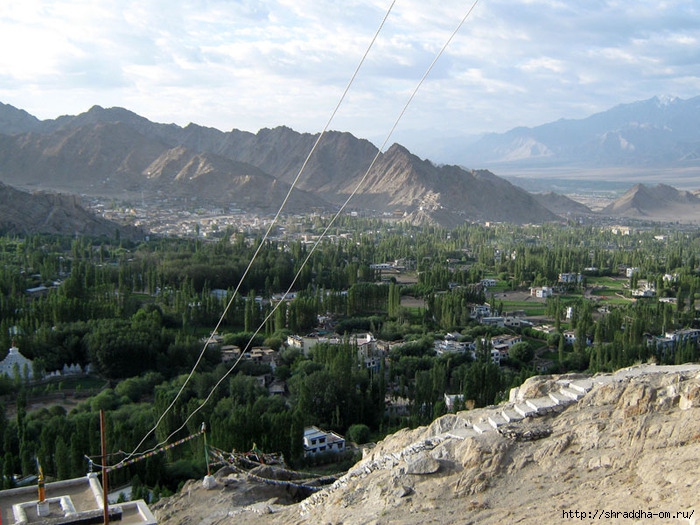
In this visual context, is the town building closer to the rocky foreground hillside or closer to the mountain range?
the rocky foreground hillside

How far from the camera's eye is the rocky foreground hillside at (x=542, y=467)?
742cm

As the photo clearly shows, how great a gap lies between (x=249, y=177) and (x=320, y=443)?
263 ft

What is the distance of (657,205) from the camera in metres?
116

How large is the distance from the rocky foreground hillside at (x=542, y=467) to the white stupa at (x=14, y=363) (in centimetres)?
1436

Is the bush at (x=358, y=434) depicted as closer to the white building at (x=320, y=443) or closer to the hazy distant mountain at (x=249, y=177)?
the white building at (x=320, y=443)

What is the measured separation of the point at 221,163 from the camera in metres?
99.0

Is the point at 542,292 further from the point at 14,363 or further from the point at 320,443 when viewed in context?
the point at 14,363

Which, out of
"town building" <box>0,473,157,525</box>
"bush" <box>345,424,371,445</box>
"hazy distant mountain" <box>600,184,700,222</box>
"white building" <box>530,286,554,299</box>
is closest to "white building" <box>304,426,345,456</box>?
"bush" <box>345,424,371,445</box>

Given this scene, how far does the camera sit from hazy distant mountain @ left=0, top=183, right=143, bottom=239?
5741cm

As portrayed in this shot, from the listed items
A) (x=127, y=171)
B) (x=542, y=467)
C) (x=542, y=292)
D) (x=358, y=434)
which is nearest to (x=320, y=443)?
(x=358, y=434)

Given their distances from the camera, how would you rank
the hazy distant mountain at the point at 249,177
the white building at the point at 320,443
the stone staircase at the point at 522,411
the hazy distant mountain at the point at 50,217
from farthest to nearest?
the hazy distant mountain at the point at 249,177, the hazy distant mountain at the point at 50,217, the white building at the point at 320,443, the stone staircase at the point at 522,411

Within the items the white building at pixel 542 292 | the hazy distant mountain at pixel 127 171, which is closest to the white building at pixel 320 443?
the white building at pixel 542 292

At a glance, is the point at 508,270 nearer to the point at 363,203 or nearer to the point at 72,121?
the point at 363,203

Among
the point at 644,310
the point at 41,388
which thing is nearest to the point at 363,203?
the point at 644,310
